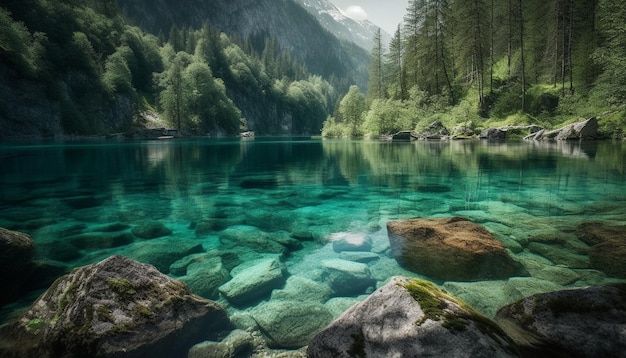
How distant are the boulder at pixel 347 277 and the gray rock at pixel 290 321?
0.87 metres

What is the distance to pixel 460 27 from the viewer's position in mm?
58844

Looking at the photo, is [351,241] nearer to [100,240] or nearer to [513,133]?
[100,240]

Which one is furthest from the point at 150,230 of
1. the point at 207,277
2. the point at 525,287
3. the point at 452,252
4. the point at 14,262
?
the point at 525,287

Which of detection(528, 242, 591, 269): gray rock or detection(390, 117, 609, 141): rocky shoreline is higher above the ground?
detection(390, 117, 609, 141): rocky shoreline

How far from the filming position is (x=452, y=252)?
7.07 meters

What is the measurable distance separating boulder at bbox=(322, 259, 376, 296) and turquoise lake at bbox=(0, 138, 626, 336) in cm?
14

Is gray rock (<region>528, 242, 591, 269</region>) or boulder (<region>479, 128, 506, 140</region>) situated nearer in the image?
gray rock (<region>528, 242, 591, 269</region>)

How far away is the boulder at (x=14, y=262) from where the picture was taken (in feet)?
20.1

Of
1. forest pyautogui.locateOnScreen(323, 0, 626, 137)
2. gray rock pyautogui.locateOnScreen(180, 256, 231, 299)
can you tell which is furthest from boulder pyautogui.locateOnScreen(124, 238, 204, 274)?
forest pyautogui.locateOnScreen(323, 0, 626, 137)

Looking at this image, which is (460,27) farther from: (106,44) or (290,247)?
(106,44)

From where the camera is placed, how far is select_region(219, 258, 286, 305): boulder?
19.9 ft

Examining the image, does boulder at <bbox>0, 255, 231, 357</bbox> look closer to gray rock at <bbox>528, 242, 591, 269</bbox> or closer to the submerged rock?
gray rock at <bbox>528, 242, 591, 269</bbox>

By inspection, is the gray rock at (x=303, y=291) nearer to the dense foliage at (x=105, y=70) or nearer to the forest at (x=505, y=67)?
the forest at (x=505, y=67)

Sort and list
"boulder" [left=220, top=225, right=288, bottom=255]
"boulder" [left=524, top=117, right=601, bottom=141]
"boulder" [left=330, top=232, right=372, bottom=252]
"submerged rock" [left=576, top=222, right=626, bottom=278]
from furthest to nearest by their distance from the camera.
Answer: "boulder" [left=524, top=117, right=601, bottom=141]
"boulder" [left=220, top=225, right=288, bottom=255]
"boulder" [left=330, top=232, right=372, bottom=252]
"submerged rock" [left=576, top=222, right=626, bottom=278]
